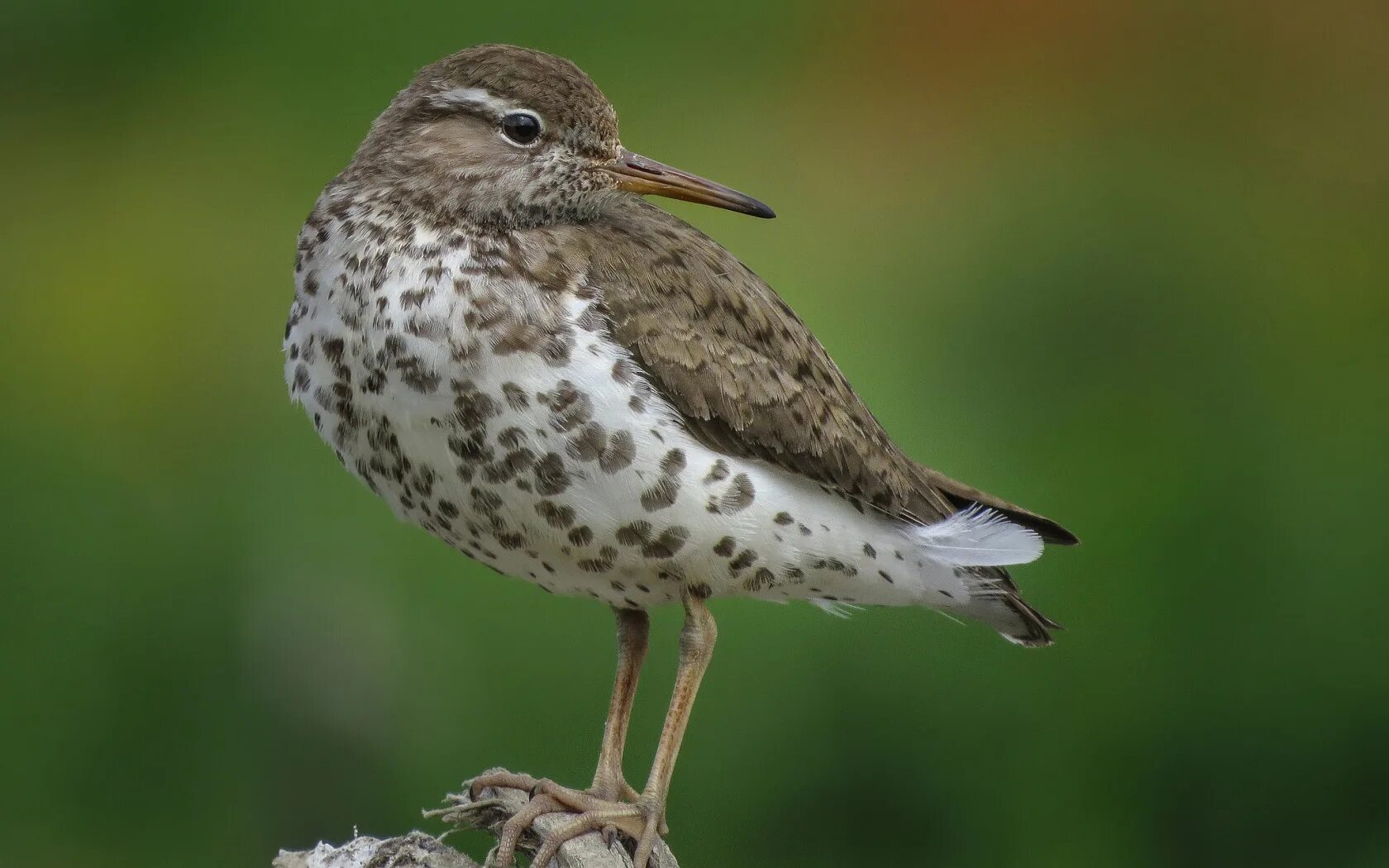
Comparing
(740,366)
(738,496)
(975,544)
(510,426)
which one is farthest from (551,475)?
(975,544)

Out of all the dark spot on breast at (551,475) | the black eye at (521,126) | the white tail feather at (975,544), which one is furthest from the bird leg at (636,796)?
the black eye at (521,126)

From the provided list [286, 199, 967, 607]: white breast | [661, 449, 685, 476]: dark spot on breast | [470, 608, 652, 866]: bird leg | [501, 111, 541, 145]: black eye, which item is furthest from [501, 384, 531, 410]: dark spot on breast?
[470, 608, 652, 866]: bird leg

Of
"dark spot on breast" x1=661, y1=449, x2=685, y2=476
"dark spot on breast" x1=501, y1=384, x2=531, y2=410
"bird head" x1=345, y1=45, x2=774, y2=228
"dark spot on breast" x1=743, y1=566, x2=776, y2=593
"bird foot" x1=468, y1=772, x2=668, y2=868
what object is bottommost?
"bird foot" x1=468, y1=772, x2=668, y2=868

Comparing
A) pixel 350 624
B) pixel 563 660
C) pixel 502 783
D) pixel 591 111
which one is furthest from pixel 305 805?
pixel 591 111

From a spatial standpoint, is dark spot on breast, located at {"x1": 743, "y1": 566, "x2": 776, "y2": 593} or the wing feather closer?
the wing feather

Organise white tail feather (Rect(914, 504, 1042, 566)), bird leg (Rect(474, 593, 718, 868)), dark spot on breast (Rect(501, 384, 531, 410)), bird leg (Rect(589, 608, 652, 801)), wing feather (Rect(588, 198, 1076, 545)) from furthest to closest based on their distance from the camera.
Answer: white tail feather (Rect(914, 504, 1042, 566)) → bird leg (Rect(589, 608, 652, 801)) → bird leg (Rect(474, 593, 718, 868)) → wing feather (Rect(588, 198, 1076, 545)) → dark spot on breast (Rect(501, 384, 531, 410))

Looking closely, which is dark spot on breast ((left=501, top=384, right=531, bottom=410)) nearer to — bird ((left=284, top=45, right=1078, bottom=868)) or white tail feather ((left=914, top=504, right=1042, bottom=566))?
bird ((left=284, top=45, right=1078, bottom=868))
